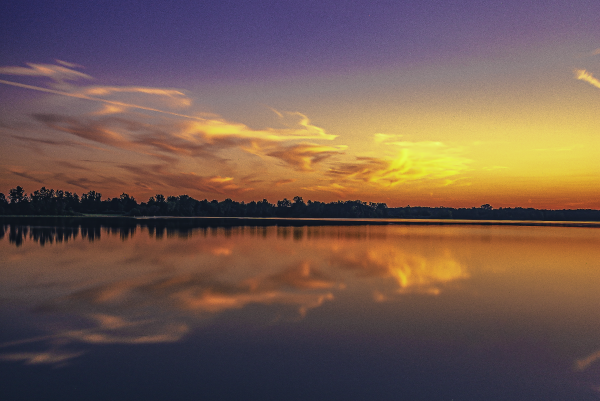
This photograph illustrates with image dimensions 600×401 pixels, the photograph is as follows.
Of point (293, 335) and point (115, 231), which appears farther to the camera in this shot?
point (115, 231)

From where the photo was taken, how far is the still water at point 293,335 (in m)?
8.41

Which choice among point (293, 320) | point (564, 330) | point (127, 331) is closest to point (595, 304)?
point (564, 330)

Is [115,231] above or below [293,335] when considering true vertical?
above

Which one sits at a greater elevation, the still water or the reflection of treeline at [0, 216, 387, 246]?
the reflection of treeline at [0, 216, 387, 246]

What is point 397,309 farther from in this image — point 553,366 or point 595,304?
point 595,304

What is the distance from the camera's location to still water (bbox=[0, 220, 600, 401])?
841 centimetres

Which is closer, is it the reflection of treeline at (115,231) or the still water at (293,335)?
the still water at (293,335)

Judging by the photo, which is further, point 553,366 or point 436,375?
point 553,366

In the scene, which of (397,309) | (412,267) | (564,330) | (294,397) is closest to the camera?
(294,397)

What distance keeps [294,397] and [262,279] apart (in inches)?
509

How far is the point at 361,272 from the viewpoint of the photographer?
2369 centimetres

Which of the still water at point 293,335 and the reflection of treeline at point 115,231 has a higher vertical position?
the reflection of treeline at point 115,231

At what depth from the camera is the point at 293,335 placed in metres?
11.5

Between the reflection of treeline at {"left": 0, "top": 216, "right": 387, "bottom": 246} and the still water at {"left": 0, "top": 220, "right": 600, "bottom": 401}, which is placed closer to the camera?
the still water at {"left": 0, "top": 220, "right": 600, "bottom": 401}
